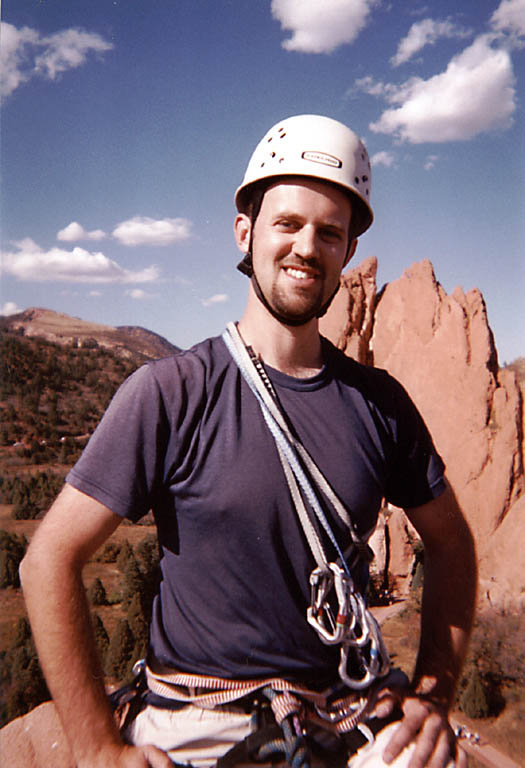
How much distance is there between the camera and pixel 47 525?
157 cm

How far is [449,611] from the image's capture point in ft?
6.88

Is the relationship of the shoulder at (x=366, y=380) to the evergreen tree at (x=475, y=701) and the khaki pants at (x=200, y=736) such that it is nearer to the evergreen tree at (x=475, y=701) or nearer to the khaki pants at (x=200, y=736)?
the khaki pants at (x=200, y=736)

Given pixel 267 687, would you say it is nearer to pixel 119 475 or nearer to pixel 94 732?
pixel 94 732

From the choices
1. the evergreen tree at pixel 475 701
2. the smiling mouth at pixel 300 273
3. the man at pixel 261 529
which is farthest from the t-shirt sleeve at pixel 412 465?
the evergreen tree at pixel 475 701

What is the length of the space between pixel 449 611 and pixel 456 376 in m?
Answer: 16.2

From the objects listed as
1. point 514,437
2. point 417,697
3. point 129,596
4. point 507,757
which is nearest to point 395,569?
point 514,437

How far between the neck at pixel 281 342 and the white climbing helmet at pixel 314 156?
455mm

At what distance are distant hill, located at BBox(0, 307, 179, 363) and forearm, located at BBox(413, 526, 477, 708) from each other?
55.3m

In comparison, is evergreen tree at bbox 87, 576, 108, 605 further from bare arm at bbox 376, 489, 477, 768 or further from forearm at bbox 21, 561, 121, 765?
forearm at bbox 21, 561, 121, 765

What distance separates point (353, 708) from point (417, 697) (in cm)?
24

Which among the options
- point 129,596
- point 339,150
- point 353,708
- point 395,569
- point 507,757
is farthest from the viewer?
point 395,569

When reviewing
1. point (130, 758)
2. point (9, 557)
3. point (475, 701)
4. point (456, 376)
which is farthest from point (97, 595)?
point (130, 758)

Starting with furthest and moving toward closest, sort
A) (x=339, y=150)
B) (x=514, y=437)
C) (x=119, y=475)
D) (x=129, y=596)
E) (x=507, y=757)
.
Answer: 1. (x=514, y=437)
2. (x=129, y=596)
3. (x=507, y=757)
4. (x=339, y=150)
5. (x=119, y=475)

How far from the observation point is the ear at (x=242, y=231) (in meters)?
2.11
